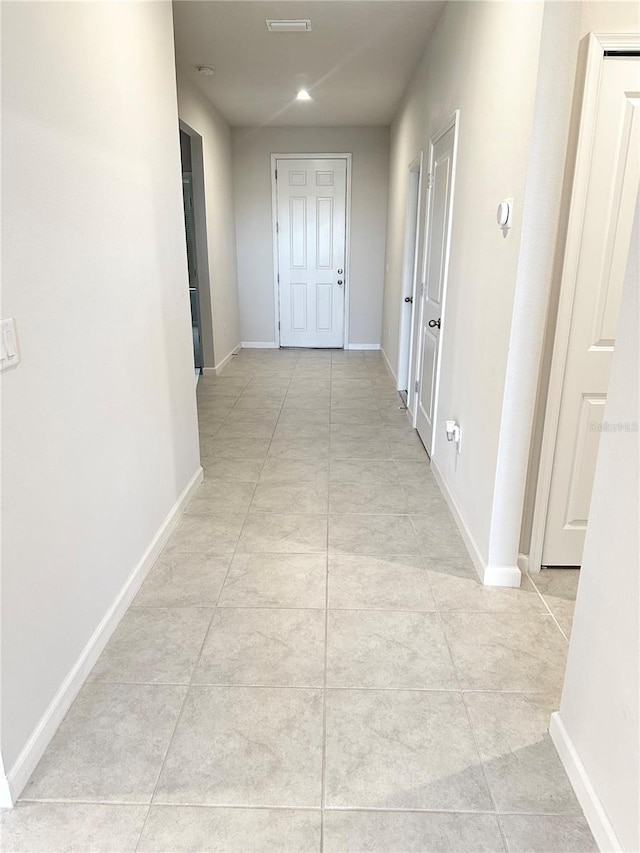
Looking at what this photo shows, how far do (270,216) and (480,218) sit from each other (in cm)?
502

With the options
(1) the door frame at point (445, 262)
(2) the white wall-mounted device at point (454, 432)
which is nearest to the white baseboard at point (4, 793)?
(2) the white wall-mounted device at point (454, 432)

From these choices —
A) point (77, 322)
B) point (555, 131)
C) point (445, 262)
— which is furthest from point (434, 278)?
point (77, 322)

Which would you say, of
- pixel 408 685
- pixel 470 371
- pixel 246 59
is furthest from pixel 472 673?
pixel 246 59

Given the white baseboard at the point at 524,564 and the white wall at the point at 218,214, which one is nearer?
the white baseboard at the point at 524,564

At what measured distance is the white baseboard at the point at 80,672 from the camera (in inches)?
55.7

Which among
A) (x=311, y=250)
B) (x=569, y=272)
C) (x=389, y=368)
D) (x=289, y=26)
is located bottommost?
(x=389, y=368)

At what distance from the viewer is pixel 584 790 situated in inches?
53.2

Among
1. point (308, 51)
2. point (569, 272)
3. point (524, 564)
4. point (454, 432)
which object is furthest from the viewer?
point (308, 51)

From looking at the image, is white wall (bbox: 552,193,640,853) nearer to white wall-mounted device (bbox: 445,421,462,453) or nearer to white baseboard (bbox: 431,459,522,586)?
white baseboard (bbox: 431,459,522,586)

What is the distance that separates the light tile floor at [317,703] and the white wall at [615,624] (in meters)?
0.14

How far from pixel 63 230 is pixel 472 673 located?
1.88 meters

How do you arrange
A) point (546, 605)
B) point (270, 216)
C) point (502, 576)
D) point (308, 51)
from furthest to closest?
point (270, 216)
point (308, 51)
point (502, 576)
point (546, 605)

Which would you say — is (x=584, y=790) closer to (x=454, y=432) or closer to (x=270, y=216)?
(x=454, y=432)

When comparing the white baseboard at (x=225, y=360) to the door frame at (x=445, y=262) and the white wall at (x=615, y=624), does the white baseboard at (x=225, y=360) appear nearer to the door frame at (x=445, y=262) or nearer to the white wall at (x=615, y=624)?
the door frame at (x=445, y=262)
